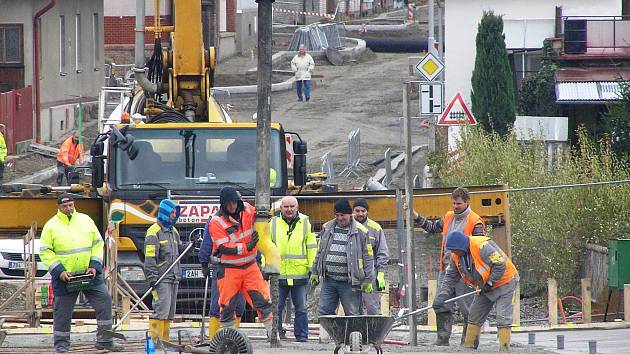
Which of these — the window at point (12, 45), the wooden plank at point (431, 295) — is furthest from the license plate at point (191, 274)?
the window at point (12, 45)

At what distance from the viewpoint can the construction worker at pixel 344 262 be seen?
1516 centimetres

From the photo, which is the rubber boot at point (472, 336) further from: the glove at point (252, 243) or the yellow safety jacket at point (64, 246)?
the yellow safety jacket at point (64, 246)

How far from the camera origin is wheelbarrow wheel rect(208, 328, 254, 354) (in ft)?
41.9

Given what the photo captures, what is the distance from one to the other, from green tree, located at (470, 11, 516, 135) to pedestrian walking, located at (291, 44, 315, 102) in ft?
22.4

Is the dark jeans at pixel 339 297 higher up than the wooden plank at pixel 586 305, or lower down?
higher up

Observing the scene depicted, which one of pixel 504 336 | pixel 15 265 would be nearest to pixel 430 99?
pixel 504 336

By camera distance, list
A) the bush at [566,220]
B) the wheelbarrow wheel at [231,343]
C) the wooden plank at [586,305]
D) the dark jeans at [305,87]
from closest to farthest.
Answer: the wheelbarrow wheel at [231,343] → the wooden plank at [586,305] → the bush at [566,220] → the dark jeans at [305,87]

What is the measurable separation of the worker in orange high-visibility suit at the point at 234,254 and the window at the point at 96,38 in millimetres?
33511

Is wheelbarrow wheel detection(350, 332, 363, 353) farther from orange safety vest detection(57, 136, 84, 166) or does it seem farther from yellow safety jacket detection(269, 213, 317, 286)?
orange safety vest detection(57, 136, 84, 166)

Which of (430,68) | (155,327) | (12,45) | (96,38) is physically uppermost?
(96,38)

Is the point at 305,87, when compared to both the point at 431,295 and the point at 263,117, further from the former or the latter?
the point at 263,117

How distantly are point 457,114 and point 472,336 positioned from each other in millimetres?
11540

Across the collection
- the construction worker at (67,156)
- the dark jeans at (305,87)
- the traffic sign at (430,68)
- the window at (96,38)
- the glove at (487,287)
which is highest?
the window at (96,38)

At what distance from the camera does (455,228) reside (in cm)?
1489
